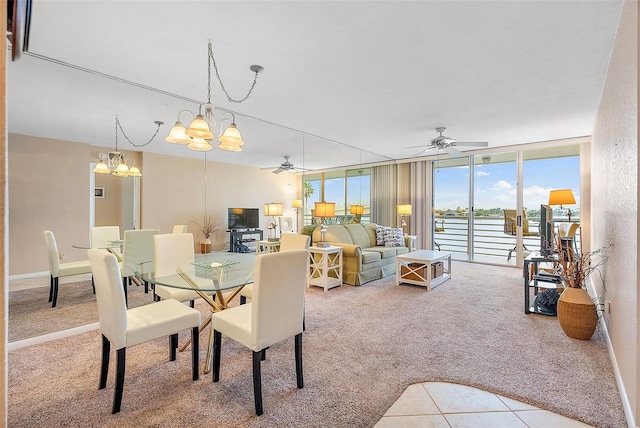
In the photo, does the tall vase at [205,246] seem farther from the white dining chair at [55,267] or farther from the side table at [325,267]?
the side table at [325,267]

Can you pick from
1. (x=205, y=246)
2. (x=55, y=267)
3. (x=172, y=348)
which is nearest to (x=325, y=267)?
(x=205, y=246)

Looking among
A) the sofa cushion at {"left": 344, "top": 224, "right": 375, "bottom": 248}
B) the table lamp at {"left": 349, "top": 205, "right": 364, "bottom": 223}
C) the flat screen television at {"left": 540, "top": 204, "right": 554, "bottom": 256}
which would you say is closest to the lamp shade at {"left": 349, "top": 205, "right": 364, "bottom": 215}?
the table lamp at {"left": 349, "top": 205, "right": 364, "bottom": 223}

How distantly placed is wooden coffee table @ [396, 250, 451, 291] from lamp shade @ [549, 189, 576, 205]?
1.97 m

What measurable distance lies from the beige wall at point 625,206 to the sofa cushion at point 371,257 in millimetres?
2820

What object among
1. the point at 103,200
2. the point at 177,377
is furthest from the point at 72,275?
the point at 177,377

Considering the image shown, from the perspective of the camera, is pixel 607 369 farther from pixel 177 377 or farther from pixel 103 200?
pixel 103 200

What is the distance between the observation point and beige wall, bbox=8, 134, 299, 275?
2436 millimetres

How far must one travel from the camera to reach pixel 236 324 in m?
1.87

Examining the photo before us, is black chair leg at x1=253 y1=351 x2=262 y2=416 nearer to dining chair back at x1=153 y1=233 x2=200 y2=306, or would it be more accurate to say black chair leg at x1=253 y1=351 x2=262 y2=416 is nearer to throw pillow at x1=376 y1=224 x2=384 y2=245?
dining chair back at x1=153 y1=233 x2=200 y2=306

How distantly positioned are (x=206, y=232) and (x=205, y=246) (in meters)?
0.18

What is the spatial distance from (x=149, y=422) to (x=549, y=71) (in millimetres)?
4202

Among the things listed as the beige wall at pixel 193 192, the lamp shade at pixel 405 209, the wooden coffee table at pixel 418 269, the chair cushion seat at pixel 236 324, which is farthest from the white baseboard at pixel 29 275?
the lamp shade at pixel 405 209

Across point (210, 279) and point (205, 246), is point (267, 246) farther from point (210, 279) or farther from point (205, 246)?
point (210, 279)

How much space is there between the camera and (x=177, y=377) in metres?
2.07
